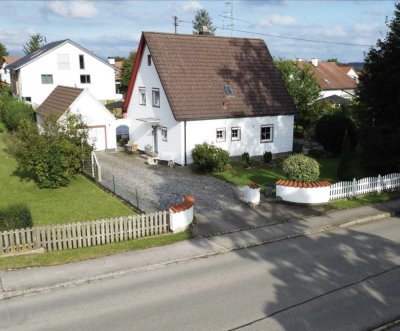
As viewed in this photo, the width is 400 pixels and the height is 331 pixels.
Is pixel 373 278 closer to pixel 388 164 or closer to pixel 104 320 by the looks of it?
pixel 104 320

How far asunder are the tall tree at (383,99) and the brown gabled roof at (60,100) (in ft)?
61.8

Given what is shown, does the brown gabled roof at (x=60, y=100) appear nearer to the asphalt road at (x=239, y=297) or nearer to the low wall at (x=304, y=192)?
the low wall at (x=304, y=192)

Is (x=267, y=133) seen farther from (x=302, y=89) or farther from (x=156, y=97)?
(x=302, y=89)

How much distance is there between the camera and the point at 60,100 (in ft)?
106

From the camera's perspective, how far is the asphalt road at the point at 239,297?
1022 cm

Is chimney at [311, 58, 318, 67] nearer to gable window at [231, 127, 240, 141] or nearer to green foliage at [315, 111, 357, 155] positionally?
green foliage at [315, 111, 357, 155]

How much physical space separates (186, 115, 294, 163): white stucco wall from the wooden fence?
11.6m

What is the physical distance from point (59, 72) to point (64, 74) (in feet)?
2.05

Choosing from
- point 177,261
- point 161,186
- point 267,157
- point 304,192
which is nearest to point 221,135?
point 267,157

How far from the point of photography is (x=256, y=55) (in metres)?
31.3

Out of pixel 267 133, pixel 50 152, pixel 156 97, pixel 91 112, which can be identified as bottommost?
pixel 50 152

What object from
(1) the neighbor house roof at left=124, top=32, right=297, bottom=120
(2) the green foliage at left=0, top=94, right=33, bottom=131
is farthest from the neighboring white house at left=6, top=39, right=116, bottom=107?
(1) the neighbor house roof at left=124, top=32, right=297, bottom=120

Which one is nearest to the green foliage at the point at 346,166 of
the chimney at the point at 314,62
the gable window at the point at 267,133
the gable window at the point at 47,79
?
the gable window at the point at 267,133

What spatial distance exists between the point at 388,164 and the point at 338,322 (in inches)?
640
